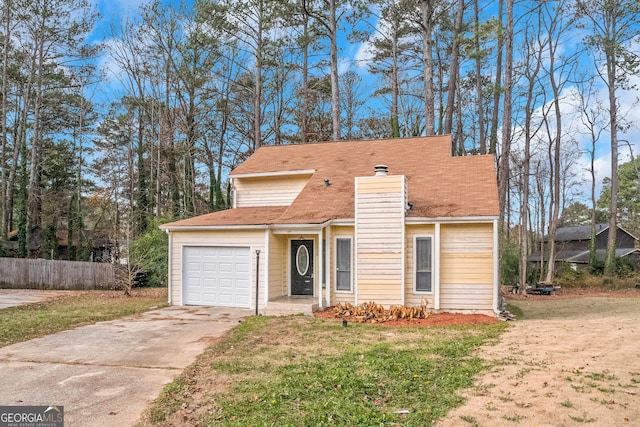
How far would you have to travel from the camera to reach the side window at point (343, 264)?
40.0ft

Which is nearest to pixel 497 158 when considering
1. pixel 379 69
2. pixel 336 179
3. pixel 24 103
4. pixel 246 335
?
pixel 379 69

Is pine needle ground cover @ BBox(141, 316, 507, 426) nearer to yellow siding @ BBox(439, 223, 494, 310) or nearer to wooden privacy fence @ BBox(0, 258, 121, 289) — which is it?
yellow siding @ BBox(439, 223, 494, 310)

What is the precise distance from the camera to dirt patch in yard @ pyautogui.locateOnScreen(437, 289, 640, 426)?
4.40 meters

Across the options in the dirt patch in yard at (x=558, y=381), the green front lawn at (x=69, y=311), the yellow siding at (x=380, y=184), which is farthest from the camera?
the yellow siding at (x=380, y=184)

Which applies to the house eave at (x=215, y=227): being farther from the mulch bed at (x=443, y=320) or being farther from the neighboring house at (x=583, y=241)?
the neighboring house at (x=583, y=241)

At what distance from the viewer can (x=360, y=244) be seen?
38.6 ft

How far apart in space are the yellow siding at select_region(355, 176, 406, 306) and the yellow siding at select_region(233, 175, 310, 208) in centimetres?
441

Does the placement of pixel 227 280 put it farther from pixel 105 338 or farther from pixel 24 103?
pixel 24 103

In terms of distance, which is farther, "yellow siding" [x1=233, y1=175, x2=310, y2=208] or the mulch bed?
"yellow siding" [x1=233, y1=175, x2=310, y2=208]

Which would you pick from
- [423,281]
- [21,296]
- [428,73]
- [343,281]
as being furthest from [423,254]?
[21,296]

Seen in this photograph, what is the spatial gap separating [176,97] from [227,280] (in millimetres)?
17666

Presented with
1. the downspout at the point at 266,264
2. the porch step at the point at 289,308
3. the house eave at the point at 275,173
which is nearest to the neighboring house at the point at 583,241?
the house eave at the point at 275,173

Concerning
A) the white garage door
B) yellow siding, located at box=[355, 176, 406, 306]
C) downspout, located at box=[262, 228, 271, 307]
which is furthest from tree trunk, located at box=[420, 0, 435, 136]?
the white garage door

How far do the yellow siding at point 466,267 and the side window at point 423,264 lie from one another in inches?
12.2
